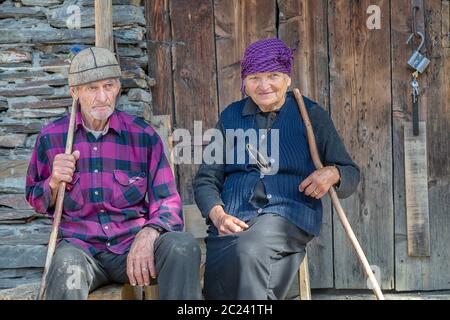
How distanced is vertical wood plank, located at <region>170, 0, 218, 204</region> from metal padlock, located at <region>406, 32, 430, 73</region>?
1097 mm

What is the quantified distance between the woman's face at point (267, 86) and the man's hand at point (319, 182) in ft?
1.34

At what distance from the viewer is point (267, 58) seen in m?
3.42

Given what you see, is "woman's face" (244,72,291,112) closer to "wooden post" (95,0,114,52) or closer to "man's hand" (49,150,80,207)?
"wooden post" (95,0,114,52)

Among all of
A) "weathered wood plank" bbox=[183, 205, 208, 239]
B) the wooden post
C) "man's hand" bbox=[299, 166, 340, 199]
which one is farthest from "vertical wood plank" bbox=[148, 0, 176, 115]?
"man's hand" bbox=[299, 166, 340, 199]

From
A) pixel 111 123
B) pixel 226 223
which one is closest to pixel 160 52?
pixel 111 123

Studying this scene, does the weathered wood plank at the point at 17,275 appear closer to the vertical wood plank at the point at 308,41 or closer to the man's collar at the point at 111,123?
the man's collar at the point at 111,123

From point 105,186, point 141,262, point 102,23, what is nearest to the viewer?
point 141,262

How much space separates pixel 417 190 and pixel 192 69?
4.68ft

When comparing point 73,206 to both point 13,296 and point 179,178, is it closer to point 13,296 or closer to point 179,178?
point 13,296

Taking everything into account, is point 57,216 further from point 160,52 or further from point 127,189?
point 160,52
